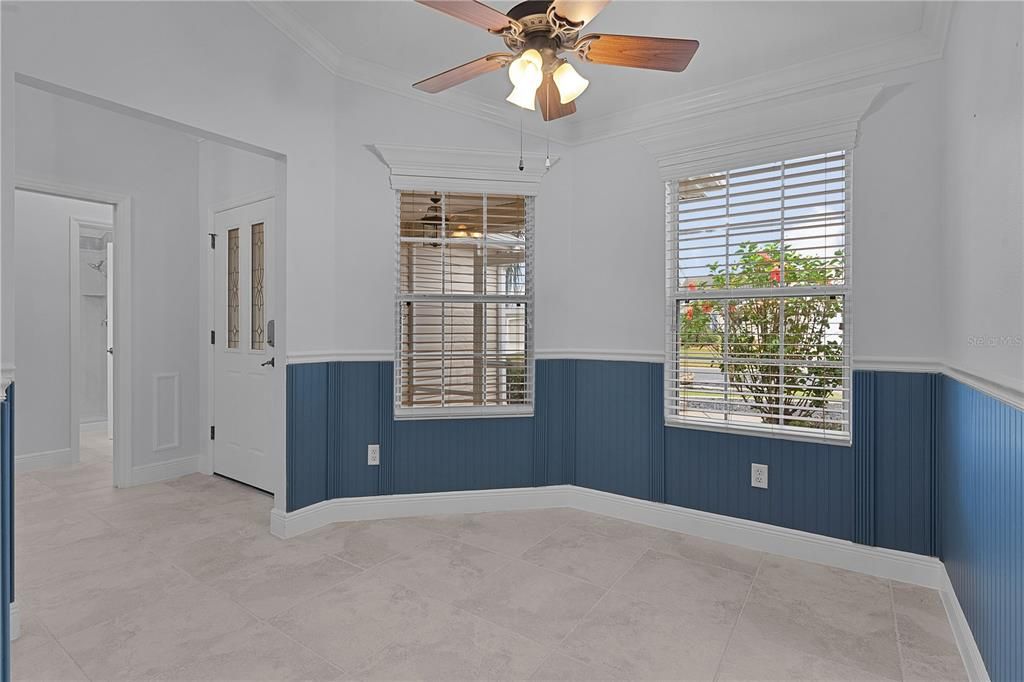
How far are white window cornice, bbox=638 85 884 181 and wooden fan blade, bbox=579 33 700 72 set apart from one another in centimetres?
118

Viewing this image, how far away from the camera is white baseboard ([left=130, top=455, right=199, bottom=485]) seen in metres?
3.87

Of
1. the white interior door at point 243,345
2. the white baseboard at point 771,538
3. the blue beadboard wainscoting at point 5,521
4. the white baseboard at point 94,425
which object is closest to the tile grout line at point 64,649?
the blue beadboard wainscoting at point 5,521

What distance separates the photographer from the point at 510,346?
3537 mm

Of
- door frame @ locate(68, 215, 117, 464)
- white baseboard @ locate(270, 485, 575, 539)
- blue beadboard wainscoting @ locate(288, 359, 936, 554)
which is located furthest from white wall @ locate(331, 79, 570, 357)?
door frame @ locate(68, 215, 117, 464)

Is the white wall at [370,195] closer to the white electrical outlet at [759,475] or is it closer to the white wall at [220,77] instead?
the white wall at [220,77]

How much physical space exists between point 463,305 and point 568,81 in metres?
1.73

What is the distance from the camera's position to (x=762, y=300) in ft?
9.68

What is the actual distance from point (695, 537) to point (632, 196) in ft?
6.90

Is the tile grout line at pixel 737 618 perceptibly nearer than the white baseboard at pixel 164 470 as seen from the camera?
Yes

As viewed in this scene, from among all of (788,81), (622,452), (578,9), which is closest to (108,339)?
(622,452)

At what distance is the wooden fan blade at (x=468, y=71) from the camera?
200 centimetres

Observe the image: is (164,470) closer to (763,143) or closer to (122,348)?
(122,348)

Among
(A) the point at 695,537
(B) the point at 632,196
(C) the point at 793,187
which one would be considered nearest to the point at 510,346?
(B) the point at 632,196

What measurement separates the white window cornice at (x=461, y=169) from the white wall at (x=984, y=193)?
2095 mm
